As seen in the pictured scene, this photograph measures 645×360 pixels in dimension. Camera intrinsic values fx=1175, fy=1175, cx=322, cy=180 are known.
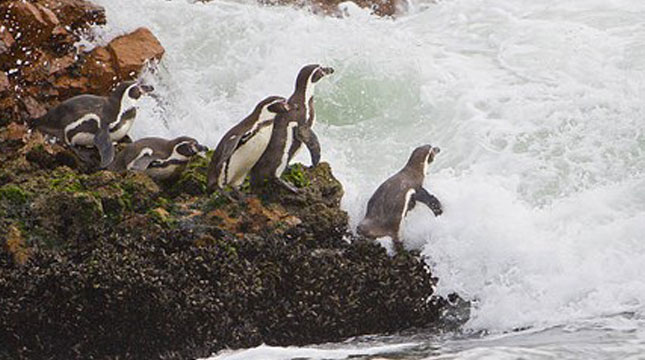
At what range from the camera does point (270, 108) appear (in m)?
8.34

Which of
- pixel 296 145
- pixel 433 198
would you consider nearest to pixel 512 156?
pixel 433 198

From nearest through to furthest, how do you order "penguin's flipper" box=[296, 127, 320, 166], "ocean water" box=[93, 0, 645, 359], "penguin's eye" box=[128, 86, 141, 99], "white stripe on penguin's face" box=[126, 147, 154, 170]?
"ocean water" box=[93, 0, 645, 359] → "penguin's flipper" box=[296, 127, 320, 166] → "white stripe on penguin's face" box=[126, 147, 154, 170] → "penguin's eye" box=[128, 86, 141, 99]

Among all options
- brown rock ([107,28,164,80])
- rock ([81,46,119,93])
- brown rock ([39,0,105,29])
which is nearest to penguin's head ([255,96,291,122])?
rock ([81,46,119,93])

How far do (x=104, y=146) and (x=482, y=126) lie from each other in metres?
4.04

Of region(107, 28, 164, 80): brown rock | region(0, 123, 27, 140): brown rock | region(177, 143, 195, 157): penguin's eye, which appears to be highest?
region(107, 28, 164, 80): brown rock

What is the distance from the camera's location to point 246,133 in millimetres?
8195

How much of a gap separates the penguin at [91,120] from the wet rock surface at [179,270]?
1.74ft

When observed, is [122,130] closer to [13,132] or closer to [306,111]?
[13,132]

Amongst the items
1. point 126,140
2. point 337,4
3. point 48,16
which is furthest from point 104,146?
point 337,4

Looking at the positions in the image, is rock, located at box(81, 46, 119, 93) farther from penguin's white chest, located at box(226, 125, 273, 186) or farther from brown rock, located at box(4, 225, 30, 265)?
brown rock, located at box(4, 225, 30, 265)

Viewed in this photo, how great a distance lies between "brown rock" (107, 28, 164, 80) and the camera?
34.8 feet

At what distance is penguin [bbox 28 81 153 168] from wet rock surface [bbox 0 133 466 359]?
0.53 metres

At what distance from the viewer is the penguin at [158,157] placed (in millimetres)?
8461

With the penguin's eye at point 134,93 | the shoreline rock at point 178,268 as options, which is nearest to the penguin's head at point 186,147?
the shoreline rock at point 178,268
